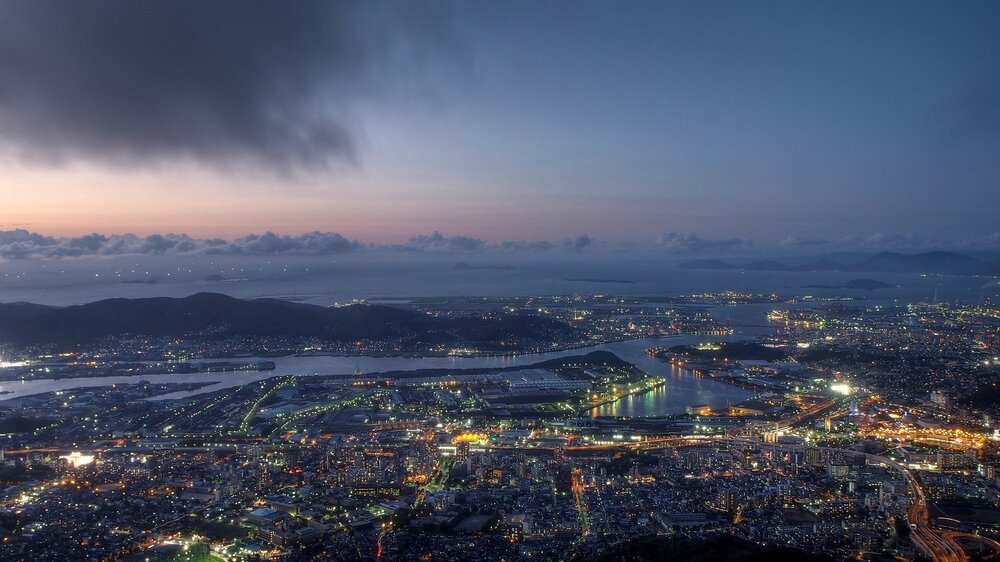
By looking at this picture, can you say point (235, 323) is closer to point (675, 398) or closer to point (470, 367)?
point (470, 367)

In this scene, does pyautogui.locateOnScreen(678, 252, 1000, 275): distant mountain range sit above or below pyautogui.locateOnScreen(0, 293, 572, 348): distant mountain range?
above

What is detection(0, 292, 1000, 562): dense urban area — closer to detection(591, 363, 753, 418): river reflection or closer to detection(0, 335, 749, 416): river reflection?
detection(591, 363, 753, 418): river reflection

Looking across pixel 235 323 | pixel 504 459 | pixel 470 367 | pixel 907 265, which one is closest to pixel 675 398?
pixel 504 459

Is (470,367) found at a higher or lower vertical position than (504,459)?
higher

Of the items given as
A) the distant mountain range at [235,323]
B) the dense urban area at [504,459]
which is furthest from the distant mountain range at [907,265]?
the distant mountain range at [235,323]

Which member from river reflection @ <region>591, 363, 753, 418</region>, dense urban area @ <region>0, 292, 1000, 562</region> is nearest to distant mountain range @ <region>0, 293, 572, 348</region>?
dense urban area @ <region>0, 292, 1000, 562</region>

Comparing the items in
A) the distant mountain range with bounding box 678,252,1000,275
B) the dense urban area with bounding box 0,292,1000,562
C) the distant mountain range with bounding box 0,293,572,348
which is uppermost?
the distant mountain range with bounding box 678,252,1000,275

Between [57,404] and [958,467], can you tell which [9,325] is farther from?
[958,467]

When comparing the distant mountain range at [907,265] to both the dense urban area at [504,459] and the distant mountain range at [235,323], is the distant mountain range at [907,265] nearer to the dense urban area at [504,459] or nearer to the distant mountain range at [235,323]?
the dense urban area at [504,459]
